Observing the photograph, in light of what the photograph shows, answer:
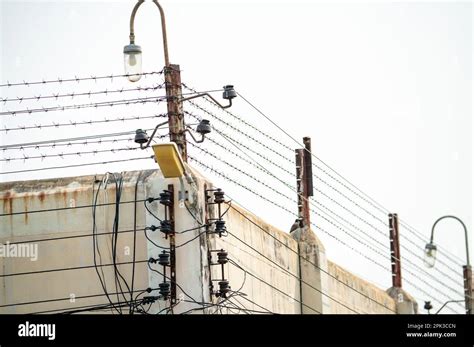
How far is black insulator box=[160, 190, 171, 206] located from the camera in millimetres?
20031

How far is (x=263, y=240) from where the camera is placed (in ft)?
76.0

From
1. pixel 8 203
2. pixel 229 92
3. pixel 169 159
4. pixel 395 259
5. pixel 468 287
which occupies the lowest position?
pixel 8 203

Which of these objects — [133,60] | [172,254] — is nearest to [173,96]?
[133,60]

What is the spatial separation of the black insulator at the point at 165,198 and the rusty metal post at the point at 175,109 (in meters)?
0.73

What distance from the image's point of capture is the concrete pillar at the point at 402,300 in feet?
104

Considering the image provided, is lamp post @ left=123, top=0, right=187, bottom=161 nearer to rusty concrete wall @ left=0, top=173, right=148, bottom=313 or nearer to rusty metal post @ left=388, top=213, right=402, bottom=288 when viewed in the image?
rusty concrete wall @ left=0, top=173, right=148, bottom=313

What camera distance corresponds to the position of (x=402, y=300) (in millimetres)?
31938

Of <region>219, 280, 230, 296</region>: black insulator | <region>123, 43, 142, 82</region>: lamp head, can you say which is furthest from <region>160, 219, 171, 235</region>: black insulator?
<region>123, 43, 142, 82</region>: lamp head

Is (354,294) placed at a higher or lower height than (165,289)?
higher

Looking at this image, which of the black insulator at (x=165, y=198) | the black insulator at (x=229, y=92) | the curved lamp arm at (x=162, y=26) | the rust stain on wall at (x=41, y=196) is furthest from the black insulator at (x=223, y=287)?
the curved lamp arm at (x=162, y=26)

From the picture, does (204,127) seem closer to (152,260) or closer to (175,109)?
(175,109)

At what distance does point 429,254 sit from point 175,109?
13.3m
